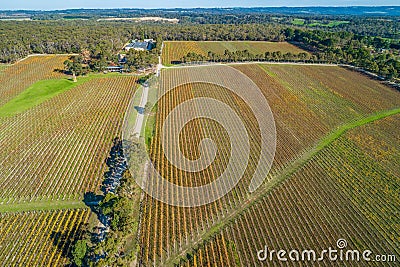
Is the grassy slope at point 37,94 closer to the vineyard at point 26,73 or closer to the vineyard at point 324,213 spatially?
the vineyard at point 26,73

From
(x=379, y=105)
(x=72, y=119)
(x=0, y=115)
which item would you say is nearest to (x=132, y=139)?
(x=72, y=119)

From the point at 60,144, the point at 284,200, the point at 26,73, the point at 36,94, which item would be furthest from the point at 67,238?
the point at 26,73

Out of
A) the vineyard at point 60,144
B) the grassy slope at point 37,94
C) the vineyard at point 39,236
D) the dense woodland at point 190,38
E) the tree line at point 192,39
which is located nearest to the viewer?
the vineyard at point 39,236

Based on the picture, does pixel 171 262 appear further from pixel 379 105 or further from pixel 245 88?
pixel 379 105

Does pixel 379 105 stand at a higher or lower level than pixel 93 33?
lower

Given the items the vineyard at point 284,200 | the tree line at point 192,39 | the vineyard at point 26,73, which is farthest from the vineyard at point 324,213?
the vineyard at point 26,73

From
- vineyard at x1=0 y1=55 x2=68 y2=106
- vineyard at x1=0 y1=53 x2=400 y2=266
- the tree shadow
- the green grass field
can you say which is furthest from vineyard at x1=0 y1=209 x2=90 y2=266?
vineyard at x1=0 y1=55 x2=68 y2=106

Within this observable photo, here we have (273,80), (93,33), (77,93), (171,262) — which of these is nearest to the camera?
(171,262)
